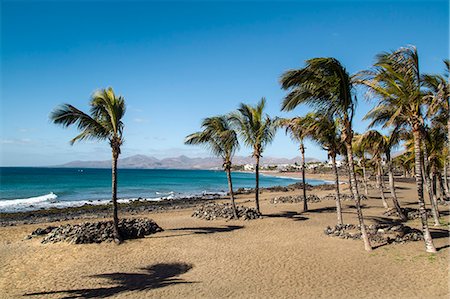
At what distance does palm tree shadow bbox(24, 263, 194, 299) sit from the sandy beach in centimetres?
3

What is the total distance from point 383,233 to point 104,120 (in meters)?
13.5

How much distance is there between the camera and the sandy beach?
7.59 meters

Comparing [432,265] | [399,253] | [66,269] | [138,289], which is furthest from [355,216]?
[66,269]

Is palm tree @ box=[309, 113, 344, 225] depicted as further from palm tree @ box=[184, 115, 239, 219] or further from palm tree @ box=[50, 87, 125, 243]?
palm tree @ box=[50, 87, 125, 243]

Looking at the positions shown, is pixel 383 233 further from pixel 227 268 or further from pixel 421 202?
pixel 227 268

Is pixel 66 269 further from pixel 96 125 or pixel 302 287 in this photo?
pixel 302 287

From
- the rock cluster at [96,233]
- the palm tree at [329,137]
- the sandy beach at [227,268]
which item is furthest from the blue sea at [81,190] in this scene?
the palm tree at [329,137]

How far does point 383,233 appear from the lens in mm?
12664

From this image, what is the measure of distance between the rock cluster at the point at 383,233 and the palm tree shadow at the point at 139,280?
23.7 ft

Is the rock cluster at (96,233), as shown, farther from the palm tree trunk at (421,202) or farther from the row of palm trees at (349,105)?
the palm tree trunk at (421,202)

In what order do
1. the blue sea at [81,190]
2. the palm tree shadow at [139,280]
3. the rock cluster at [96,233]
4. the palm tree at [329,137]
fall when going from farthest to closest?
the blue sea at [81,190] → the palm tree at [329,137] → the rock cluster at [96,233] → the palm tree shadow at [139,280]

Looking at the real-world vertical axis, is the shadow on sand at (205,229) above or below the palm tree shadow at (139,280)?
below

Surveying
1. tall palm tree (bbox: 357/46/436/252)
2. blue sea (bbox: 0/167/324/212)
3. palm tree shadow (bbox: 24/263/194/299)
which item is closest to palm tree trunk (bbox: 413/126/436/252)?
tall palm tree (bbox: 357/46/436/252)

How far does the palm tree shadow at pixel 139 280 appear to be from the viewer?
779cm
